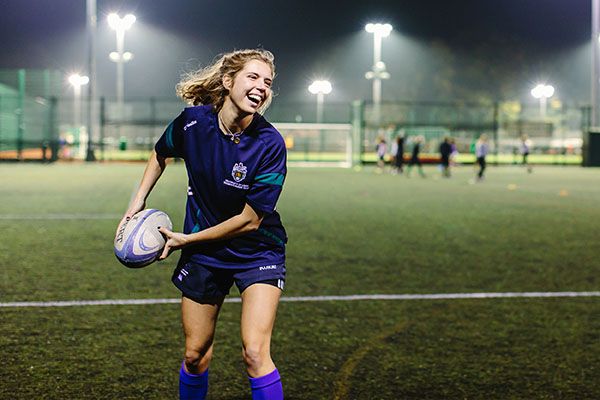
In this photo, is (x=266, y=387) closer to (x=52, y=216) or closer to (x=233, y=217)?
(x=233, y=217)

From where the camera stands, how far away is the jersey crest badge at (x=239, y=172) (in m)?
3.71

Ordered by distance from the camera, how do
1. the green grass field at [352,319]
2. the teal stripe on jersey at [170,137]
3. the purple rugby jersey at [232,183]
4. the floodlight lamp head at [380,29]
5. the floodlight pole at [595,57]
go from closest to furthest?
the purple rugby jersey at [232,183], the teal stripe on jersey at [170,137], the green grass field at [352,319], the floodlight pole at [595,57], the floodlight lamp head at [380,29]

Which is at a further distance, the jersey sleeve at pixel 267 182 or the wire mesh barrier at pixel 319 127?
the wire mesh barrier at pixel 319 127

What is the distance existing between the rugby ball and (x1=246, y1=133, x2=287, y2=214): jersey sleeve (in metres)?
0.49

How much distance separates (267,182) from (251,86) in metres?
0.44

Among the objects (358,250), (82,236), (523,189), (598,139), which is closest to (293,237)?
(358,250)

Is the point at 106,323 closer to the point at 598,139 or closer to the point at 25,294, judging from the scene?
the point at 25,294

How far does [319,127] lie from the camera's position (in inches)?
1965

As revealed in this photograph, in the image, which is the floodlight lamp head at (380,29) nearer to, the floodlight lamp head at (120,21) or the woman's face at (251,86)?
the floodlight lamp head at (120,21)

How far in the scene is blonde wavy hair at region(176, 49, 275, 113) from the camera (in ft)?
Answer: 12.4

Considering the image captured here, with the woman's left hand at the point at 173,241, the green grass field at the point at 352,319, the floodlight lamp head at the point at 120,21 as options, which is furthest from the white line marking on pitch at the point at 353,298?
the floodlight lamp head at the point at 120,21

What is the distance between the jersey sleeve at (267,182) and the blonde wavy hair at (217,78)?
9.8 inches

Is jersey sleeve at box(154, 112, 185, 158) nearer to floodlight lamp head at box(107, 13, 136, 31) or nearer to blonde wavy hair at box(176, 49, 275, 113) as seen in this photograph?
blonde wavy hair at box(176, 49, 275, 113)

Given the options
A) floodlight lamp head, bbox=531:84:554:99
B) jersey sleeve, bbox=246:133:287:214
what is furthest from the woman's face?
floodlight lamp head, bbox=531:84:554:99
